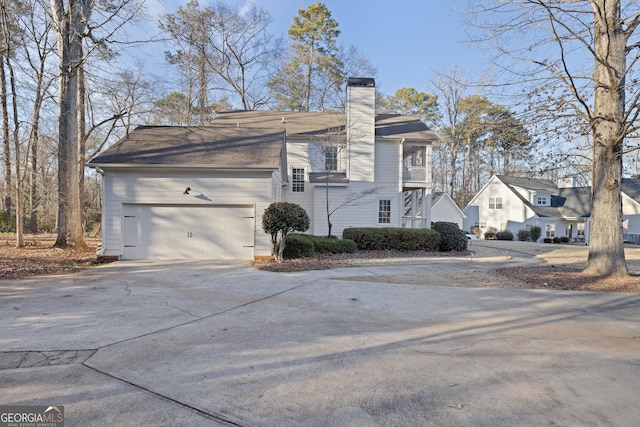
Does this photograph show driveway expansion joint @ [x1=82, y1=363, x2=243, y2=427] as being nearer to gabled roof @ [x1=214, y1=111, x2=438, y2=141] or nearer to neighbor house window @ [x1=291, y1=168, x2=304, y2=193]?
neighbor house window @ [x1=291, y1=168, x2=304, y2=193]

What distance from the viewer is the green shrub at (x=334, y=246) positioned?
12745 millimetres

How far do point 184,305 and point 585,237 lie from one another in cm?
3700

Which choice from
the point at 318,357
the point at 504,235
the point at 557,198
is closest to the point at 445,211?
the point at 504,235

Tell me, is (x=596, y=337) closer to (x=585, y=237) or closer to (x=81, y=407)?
(x=81, y=407)

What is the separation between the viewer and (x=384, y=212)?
60.8ft

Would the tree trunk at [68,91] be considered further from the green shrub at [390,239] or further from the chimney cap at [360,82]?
the chimney cap at [360,82]

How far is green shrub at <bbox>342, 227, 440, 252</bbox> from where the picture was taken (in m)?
14.4

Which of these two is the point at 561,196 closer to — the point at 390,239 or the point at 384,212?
the point at 384,212

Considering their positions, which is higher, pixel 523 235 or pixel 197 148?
pixel 197 148

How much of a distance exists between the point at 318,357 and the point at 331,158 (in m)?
16.0

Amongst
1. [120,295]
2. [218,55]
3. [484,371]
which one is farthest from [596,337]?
[218,55]

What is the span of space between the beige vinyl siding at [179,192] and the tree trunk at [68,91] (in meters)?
2.90

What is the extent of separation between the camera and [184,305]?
578 centimetres

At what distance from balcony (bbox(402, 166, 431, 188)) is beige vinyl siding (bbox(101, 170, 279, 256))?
10185 millimetres
